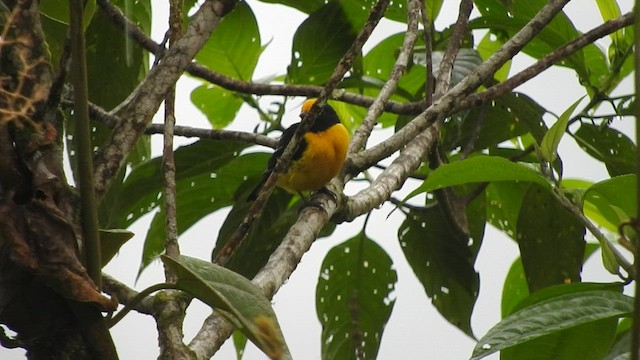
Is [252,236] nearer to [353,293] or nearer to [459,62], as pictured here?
[353,293]

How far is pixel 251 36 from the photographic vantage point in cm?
228

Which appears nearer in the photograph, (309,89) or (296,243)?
(296,243)

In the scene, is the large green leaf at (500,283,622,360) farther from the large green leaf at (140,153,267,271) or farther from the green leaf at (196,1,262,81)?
the green leaf at (196,1,262,81)

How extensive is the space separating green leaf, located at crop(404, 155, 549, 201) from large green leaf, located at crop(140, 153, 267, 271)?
3.06 feet

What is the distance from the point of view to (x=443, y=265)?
7.14 ft

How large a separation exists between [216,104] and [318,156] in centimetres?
36

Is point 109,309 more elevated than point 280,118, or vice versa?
point 280,118

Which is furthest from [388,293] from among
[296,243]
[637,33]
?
[637,33]

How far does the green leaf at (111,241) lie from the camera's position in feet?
2.58

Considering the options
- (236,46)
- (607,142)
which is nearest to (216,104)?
(236,46)

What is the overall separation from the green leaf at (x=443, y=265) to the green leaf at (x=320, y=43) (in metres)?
0.45

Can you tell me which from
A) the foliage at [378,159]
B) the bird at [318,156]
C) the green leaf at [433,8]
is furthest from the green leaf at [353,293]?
the green leaf at [433,8]

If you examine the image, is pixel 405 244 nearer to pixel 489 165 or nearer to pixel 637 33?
pixel 489 165

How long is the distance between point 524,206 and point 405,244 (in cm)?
35
